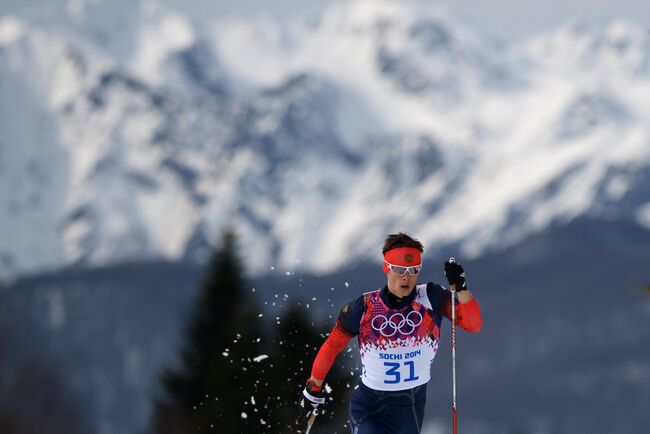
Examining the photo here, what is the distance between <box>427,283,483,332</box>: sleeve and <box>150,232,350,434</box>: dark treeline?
12.6 ft

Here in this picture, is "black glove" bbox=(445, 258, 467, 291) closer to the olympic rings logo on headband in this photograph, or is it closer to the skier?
the skier

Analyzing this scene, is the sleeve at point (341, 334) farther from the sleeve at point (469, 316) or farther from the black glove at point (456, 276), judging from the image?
the black glove at point (456, 276)

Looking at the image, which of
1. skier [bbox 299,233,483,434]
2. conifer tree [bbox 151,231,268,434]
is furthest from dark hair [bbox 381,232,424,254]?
conifer tree [bbox 151,231,268,434]

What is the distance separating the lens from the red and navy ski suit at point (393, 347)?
1050 cm

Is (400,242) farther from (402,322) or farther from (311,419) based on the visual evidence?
(311,419)

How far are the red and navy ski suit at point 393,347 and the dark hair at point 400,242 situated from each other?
462mm

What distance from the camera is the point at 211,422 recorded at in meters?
21.4

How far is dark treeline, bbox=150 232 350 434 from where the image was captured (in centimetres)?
1589

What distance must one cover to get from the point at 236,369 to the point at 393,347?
11254 millimetres

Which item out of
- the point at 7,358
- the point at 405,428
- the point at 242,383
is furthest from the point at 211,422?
the point at 405,428

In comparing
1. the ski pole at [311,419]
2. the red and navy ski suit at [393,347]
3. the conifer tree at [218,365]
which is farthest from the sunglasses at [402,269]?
the conifer tree at [218,365]

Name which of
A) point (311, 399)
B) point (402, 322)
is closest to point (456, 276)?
point (402, 322)

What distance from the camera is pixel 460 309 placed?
400 inches

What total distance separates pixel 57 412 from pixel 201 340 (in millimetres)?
6678
